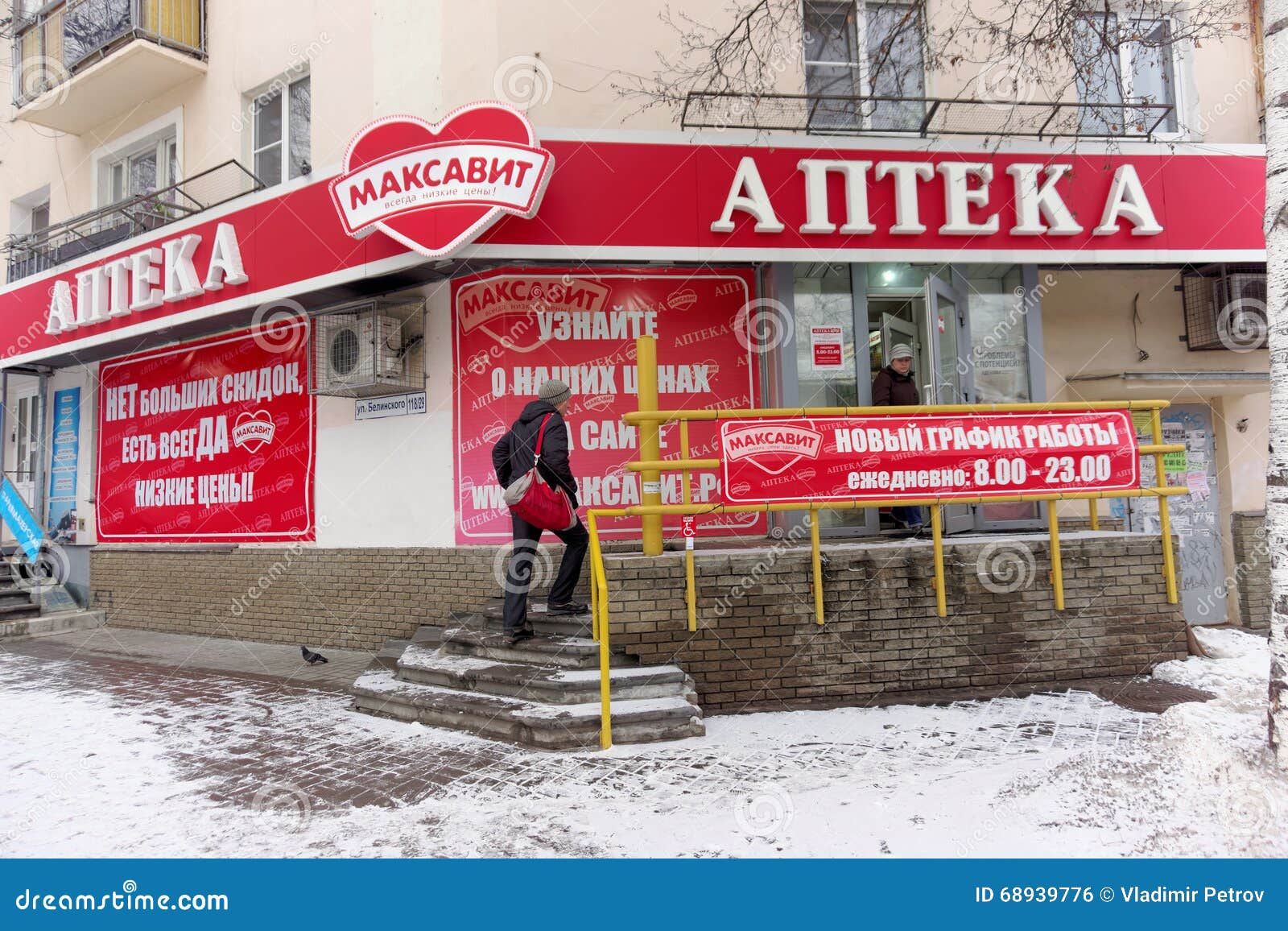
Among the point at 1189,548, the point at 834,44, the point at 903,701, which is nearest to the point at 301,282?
the point at 834,44

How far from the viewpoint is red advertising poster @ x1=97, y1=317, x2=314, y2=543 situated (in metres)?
8.89

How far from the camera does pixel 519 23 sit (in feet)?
25.2

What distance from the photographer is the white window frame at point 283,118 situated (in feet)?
30.3

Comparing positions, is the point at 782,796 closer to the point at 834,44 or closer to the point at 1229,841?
the point at 1229,841

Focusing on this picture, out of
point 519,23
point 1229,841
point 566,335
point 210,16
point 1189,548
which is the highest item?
point 210,16

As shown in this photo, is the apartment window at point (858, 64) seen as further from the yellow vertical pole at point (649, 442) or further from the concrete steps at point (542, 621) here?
the concrete steps at point (542, 621)

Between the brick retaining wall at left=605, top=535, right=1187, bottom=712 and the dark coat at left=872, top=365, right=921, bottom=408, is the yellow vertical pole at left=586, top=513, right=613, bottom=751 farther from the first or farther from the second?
the dark coat at left=872, top=365, right=921, bottom=408

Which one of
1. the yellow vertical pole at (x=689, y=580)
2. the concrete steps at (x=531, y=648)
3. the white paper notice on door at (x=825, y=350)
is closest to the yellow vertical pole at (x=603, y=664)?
the concrete steps at (x=531, y=648)

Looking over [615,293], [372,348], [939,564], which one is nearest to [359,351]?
[372,348]

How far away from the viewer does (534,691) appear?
5.12m

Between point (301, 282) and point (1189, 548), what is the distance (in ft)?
32.8

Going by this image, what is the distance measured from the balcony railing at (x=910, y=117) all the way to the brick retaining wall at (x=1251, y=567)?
437cm

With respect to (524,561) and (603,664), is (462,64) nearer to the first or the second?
(524,561)

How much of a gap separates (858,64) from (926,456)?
498cm
